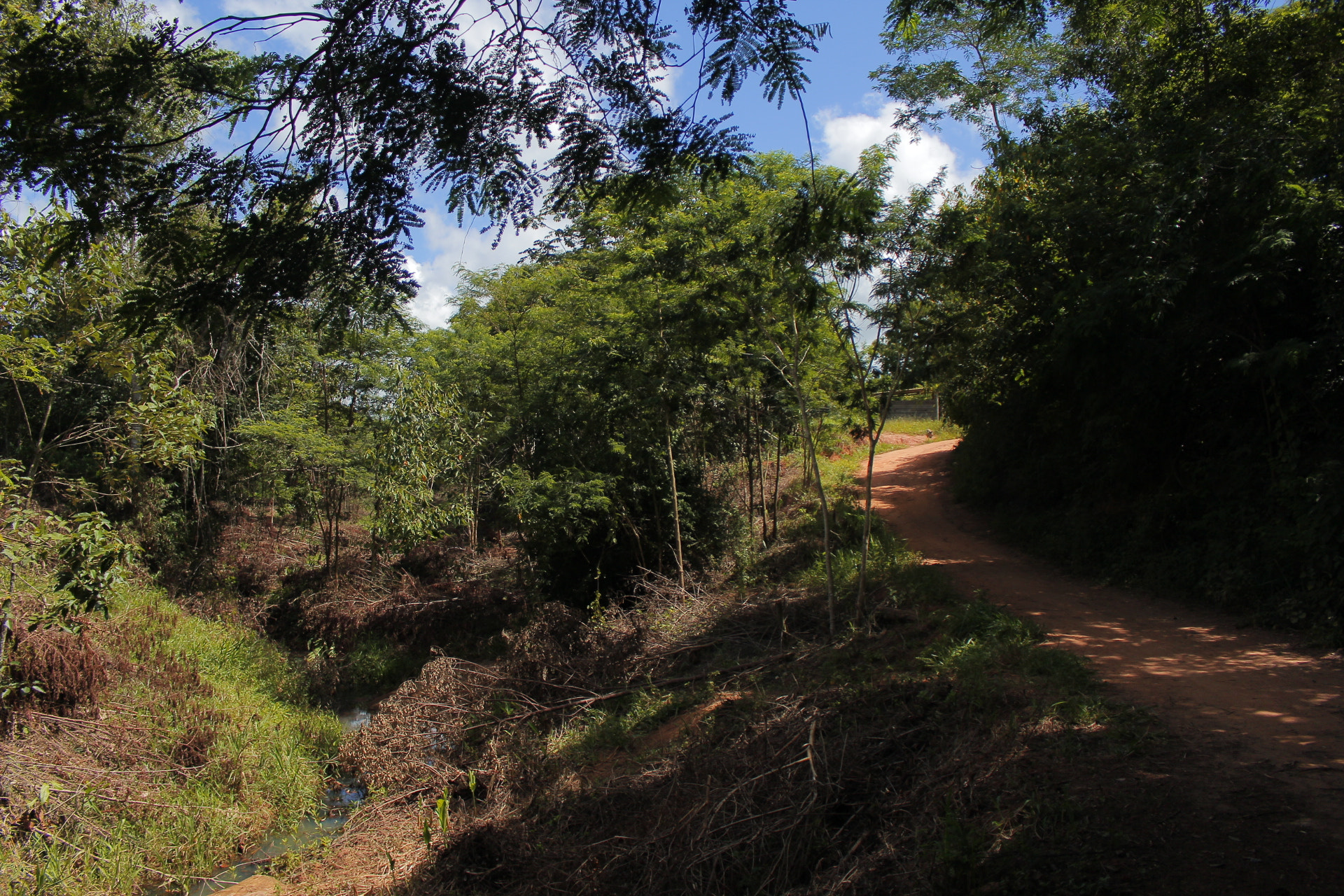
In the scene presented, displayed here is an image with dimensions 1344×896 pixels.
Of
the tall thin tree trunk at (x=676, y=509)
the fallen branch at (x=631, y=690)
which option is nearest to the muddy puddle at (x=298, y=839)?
the fallen branch at (x=631, y=690)

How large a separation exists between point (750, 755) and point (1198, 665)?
4379mm

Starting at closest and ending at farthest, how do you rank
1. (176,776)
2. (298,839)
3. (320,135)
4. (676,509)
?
(320,135)
(298,839)
(176,776)
(676,509)

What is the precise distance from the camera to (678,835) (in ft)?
19.5

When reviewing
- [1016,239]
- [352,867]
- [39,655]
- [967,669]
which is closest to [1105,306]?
[1016,239]

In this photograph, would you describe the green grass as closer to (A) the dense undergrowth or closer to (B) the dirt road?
(A) the dense undergrowth

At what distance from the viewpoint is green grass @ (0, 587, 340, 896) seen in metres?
7.70

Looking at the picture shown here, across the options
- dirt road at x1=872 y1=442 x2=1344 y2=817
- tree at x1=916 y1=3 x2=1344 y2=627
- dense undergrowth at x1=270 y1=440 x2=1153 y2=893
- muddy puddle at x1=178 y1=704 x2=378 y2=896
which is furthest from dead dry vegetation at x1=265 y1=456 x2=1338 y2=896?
tree at x1=916 y1=3 x2=1344 y2=627

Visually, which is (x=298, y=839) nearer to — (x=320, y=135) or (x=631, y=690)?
(x=631, y=690)

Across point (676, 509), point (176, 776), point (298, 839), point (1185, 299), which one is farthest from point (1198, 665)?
point (176, 776)

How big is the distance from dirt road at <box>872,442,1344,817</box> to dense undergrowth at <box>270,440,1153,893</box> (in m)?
0.51

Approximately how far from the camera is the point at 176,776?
9.40 meters

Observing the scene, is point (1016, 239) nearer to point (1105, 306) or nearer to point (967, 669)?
point (1105, 306)

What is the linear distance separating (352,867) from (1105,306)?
10753 mm

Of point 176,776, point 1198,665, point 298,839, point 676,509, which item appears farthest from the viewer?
point 676,509
